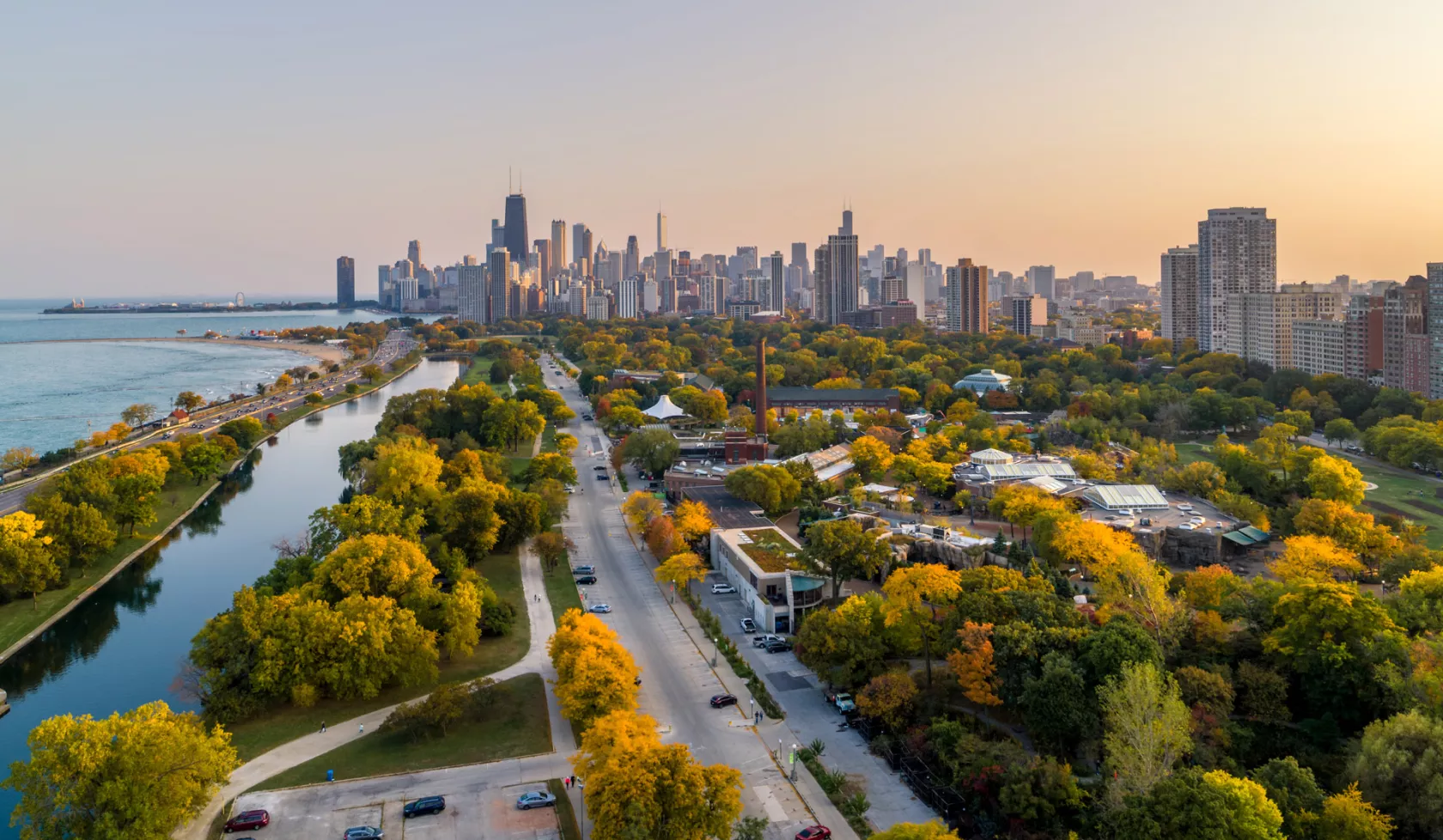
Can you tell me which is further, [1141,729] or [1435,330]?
[1435,330]

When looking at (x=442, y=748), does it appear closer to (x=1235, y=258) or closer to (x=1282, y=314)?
(x=1282, y=314)

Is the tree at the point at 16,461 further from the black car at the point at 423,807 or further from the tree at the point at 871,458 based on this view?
the black car at the point at 423,807

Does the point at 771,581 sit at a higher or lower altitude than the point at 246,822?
higher

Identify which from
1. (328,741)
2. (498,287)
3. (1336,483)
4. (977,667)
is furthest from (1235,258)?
(498,287)

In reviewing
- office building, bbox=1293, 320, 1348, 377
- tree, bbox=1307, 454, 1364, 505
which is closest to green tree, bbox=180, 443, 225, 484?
tree, bbox=1307, 454, 1364, 505

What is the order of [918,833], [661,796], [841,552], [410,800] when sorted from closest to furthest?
[918,833]
[661,796]
[410,800]
[841,552]

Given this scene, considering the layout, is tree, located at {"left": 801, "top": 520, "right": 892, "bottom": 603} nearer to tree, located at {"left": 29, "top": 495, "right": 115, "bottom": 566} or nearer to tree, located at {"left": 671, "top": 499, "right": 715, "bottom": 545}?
tree, located at {"left": 671, "top": 499, "right": 715, "bottom": 545}

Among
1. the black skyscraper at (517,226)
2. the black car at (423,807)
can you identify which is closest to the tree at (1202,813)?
the black car at (423,807)
